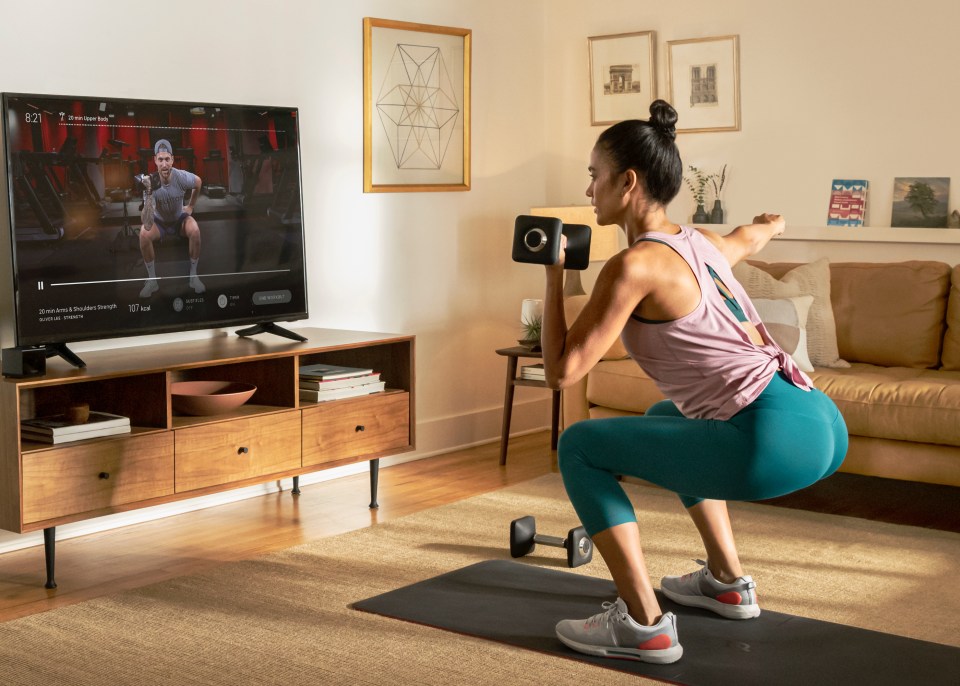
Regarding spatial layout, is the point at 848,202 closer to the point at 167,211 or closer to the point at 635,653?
the point at 167,211

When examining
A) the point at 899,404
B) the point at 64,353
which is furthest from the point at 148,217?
the point at 899,404

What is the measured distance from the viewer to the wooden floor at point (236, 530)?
3.44 meters

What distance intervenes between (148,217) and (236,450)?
0.79 m

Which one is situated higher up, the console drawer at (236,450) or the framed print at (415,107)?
the framed print at (415,107)

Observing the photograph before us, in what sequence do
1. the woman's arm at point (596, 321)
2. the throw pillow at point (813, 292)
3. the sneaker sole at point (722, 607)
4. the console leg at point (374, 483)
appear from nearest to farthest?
1. the woman's arm at point (596, 321)
2. the sneaker sole at point (722, 607)
3. the console leg at point (374, 483)
4. the throw pillow at point (813, 292)

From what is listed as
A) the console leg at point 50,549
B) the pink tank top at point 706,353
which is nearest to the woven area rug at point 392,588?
the console leg at point 50,549

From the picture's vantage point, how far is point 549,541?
11.9 ft

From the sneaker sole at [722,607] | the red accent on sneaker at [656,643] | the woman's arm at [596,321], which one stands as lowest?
the sneaker sole at [722,607]

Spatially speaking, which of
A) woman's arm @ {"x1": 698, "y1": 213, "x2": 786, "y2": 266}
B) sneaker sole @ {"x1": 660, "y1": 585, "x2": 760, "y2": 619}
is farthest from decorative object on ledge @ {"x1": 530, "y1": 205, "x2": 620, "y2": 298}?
sneaker sole @ {"x1": 660, "y1": 585, "x2": 760, "y2": 619}

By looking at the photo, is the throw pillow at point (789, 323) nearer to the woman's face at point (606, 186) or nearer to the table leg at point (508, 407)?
the table leg at point (508, 407)

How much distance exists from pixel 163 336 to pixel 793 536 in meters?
2.25

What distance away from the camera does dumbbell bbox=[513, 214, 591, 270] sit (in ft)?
8.80

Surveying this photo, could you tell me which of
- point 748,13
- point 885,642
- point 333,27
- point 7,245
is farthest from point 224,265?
point 748,13

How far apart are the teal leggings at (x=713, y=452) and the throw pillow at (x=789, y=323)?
181cm
